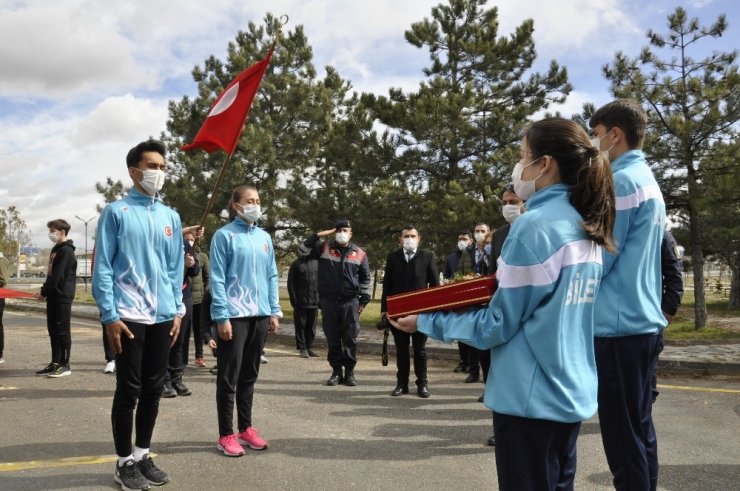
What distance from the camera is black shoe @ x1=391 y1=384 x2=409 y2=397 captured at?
7.03 m

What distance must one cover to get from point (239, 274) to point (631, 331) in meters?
3.09

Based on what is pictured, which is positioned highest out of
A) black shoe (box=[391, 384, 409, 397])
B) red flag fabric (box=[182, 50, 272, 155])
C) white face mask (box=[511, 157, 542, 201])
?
red flag fabric (box=[182, 50, 272, 155])

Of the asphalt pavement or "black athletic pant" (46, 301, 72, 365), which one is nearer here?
the asphalt pavement

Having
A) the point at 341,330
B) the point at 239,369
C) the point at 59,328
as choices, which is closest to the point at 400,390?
the point at 341,330

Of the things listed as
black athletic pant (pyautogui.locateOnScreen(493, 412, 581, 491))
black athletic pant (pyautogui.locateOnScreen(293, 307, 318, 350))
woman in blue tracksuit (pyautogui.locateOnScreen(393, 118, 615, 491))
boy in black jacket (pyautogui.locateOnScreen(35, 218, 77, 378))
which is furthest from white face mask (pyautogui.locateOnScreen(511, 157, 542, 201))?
black athletic pant (pyautogui.locateOnScreen(293, 307, 318, 350))

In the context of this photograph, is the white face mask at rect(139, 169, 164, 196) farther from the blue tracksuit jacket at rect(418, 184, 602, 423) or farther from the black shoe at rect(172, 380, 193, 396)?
the black shoe at rect(172, 380, 193, 396)

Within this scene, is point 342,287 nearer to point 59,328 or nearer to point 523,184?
point 59,328

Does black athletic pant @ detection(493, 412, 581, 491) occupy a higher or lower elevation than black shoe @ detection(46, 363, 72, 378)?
higher

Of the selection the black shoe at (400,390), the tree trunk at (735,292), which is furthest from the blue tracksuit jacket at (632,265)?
the tree trunk at (735,292)

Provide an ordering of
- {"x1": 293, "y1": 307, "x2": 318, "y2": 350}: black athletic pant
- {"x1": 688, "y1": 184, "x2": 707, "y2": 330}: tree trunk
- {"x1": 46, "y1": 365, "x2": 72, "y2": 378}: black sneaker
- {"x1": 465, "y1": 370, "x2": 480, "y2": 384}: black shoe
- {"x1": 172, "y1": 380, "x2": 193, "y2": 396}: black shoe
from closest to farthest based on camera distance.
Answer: {"x1": 172, "y1": 380, "x2": 193, "y2": 396}: black shoe, {"x1": 465, "y1": 370, "x2": 480, "y2": 384}: black shoe, {"x1": 46, "y1": 365, "x2": 72, "y2": 378}: black sneaker, {"x1": 293, "y1": 307, "x2": 318, "y2": 350}: black athletic pant, {"x1": 688, "y1": 184, "x2": 707, "y2": 330}: tree trunk

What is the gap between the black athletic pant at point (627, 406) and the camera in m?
2.86

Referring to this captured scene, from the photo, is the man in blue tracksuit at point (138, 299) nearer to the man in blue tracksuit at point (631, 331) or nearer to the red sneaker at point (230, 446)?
the red sneaker at point (230, 446)

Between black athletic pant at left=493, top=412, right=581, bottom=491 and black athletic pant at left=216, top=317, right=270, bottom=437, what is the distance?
300 cm

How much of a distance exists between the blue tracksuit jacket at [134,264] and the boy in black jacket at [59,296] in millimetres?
4777
